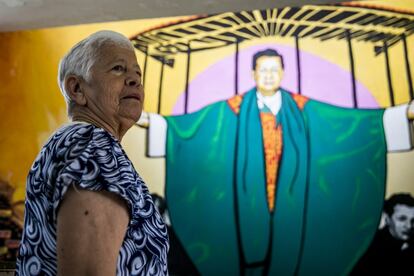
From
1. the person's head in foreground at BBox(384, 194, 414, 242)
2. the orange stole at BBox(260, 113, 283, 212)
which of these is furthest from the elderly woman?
the person's head in foreground at BBox(384, 194, 414, 242)

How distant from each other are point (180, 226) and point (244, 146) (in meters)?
0.58

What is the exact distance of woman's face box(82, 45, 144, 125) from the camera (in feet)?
2.34

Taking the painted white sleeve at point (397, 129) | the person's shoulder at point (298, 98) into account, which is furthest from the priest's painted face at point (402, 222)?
the person's shoulder at point (298, 98)

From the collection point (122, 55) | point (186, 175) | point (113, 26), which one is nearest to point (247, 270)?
point (186, 175)

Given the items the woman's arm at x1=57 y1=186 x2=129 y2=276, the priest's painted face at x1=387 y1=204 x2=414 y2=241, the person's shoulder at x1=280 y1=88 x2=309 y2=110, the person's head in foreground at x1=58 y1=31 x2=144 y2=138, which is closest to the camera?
the woman's arm at x1=57 y1=186 x2=129 y2=276

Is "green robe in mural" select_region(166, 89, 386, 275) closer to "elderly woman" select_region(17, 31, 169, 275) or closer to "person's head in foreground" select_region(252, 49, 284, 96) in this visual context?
"person's head in foreground" select_region(252, 49, 284, 96)

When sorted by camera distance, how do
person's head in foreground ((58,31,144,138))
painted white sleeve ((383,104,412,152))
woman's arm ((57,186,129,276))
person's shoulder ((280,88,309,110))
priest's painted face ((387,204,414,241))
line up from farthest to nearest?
1. person's shoulder ((280,88,309,110))
2. painted white sleeve ((383,104,412,152))
3. priest's painted face ((387,204,414,241))
4. person's head in foreground ((58,31,144,138))
5. woman's arm ((57,186,129,276))

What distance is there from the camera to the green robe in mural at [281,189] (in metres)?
2.40

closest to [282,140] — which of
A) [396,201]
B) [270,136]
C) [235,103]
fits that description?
[270,136]

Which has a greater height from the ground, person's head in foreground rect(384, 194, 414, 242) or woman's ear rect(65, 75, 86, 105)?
woman's ear rect(65, 75, 86, 105)

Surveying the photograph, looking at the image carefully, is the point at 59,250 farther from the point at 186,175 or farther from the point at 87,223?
the point at 186,175

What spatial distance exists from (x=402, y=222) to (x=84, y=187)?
2.14m

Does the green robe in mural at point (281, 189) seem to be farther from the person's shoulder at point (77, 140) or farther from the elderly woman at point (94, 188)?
the person's shoulder at point (77, 140)

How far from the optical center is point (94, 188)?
560mm
